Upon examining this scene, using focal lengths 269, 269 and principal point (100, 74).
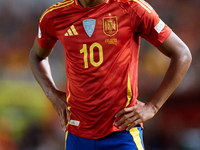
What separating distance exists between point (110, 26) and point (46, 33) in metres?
0.38

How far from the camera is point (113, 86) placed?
112 centimetres

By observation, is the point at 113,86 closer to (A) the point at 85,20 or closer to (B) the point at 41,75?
(A) the point at 85,20

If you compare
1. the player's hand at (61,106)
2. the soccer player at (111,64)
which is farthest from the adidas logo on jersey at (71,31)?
the player's hand at (61,106)

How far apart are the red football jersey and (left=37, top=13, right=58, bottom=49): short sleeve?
3.7 inches

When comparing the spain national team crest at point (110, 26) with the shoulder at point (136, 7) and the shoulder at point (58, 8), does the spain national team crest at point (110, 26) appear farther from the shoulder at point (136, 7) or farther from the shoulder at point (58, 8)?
the shoulder at point (58, 8)

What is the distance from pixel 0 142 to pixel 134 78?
228 centimetres

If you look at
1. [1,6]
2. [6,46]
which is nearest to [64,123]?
[6,46]

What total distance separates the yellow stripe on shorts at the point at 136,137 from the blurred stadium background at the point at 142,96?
6.18 ft

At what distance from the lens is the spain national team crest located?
43.5 inches

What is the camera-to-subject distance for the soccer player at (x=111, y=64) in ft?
3.60

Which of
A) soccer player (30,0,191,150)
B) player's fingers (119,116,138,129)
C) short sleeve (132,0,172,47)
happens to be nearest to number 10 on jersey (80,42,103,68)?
soccer player (30,0,191,150)

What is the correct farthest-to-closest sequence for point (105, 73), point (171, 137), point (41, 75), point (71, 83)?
point (171, 137), point (41, 75), point (71, 83), point (105, 73)

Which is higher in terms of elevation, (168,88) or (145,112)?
(168,88)

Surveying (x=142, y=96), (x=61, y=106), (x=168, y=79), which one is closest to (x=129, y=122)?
(x=168, y=79)
